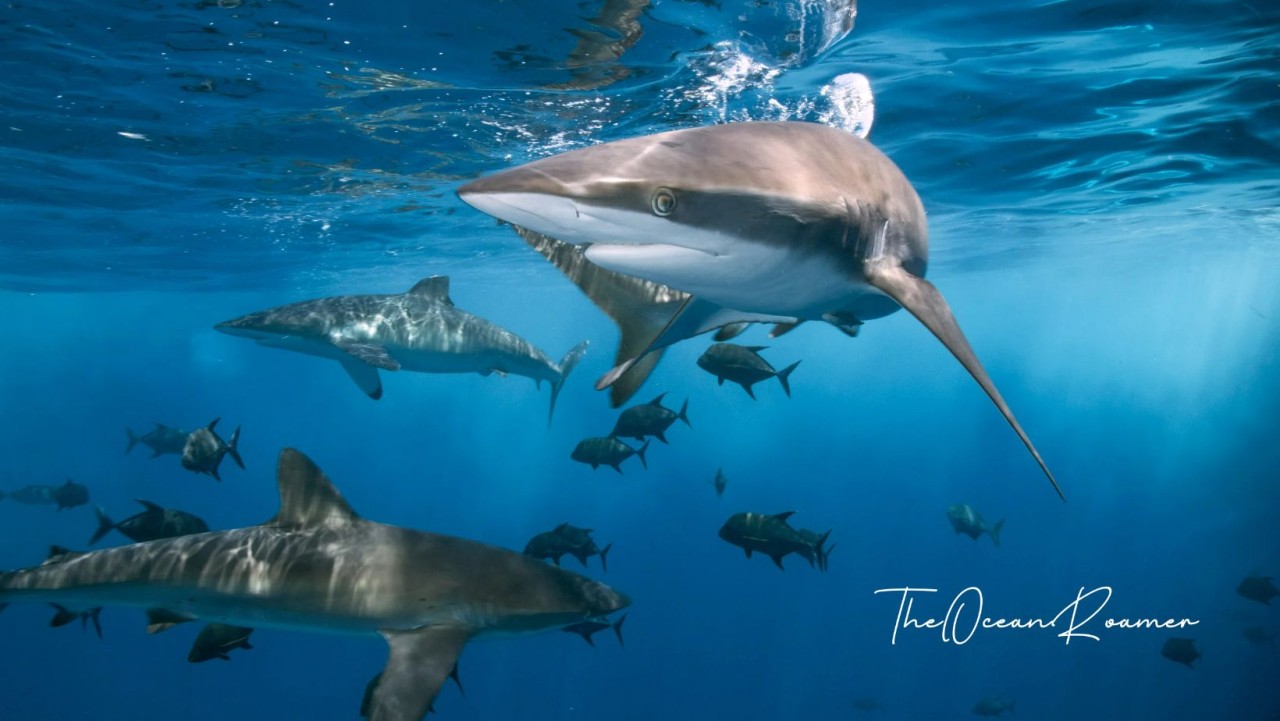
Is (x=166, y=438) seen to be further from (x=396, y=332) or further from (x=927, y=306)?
(x=927, y=306)

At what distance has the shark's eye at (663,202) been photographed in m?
2.18

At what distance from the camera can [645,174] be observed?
2.20 metres

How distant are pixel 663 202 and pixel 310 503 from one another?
417 centimetres

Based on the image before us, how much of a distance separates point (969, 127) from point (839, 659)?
30036 mm

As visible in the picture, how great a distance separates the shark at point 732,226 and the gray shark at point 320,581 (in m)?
1.82

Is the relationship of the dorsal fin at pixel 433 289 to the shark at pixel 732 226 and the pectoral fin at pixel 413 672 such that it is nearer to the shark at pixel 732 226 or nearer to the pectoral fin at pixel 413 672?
the pectoral fin at pixel 413 672

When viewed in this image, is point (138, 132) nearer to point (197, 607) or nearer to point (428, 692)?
point (197, 607)

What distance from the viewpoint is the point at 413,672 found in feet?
13.5

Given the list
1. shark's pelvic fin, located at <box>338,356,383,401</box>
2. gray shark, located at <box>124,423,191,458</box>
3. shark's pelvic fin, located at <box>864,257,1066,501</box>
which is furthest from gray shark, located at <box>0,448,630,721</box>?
gray shark, located at <box>124,423,191,458</box>

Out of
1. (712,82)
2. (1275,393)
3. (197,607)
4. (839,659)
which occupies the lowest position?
(839,659)

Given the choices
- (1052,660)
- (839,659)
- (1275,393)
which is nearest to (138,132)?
(839,659)

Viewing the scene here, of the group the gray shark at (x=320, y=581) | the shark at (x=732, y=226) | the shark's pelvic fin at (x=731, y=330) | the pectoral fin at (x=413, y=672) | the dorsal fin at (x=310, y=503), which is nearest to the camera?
the shark at (x=732, y=226)

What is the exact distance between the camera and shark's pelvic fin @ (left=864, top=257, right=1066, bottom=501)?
107 inches

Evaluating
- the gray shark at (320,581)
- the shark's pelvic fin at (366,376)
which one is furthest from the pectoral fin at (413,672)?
the shark's pelvic fin at (366,376)
